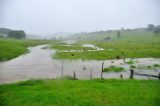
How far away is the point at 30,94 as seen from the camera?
21469mm

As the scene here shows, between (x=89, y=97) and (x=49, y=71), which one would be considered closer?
(x=89, y=97)

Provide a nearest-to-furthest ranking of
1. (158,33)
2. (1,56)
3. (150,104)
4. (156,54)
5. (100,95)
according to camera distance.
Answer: (150,104) < (100,95) < (1,56) < (156,54) < (158,33)

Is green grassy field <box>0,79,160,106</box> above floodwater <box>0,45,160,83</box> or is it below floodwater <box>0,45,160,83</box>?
above

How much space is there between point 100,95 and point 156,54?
6254 centimetres

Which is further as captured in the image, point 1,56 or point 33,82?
point 1,56

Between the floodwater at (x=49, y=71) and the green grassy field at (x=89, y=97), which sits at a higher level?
the green grassy field at (x=89, y=97)

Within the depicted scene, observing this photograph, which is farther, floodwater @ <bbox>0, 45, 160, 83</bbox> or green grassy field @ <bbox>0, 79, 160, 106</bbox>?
floodwater @ <bbox>0, 45, 160, 83</bbox>

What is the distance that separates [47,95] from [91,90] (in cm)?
505

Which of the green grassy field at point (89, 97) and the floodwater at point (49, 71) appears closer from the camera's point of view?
the green grassy field at point (89, 97)

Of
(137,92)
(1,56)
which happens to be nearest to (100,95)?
(137,92)

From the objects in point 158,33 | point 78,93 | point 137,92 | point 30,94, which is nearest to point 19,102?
point 30,94

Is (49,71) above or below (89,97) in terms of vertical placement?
below

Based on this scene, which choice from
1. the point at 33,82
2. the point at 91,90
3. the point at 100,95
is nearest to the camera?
the point at 100,95

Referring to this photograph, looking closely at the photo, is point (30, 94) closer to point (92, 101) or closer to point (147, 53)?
point (92, 101)
